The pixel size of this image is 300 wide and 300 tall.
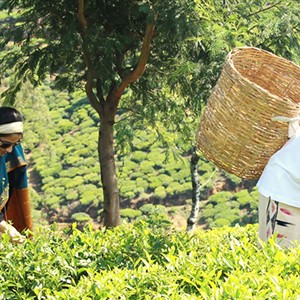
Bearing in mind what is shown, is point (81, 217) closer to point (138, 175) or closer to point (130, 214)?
point (130, 214)

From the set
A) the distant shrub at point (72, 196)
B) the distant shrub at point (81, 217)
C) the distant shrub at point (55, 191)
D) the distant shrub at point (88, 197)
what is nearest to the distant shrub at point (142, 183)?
the distant shrub at point (88, 197)

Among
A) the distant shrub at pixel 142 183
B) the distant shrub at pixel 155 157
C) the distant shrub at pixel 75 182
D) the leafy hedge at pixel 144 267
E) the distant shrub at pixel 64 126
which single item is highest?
the leafy hedge at pixel 144 267

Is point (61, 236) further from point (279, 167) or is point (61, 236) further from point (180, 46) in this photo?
point (180, 46)

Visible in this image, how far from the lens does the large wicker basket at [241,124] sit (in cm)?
307

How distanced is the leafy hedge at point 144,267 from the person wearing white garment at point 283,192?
11 cm

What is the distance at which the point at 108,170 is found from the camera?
6902 millimetres

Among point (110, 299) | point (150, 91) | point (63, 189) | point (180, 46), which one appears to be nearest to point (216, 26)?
point (180, 46)

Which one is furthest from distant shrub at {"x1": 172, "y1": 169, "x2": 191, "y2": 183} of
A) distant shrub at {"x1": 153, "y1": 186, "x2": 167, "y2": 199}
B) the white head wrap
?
the white head wrap

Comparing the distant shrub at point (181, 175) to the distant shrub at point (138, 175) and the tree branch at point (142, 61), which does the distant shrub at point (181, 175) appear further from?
the tree branch at point (142, 61)

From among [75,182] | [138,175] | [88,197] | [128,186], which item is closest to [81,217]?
[88,197]

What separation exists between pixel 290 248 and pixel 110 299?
90cm

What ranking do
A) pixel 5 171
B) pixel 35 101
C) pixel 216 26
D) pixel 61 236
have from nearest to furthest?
pixel 61 236
pixel 5 171
pixel 216 26
pixel 35 101

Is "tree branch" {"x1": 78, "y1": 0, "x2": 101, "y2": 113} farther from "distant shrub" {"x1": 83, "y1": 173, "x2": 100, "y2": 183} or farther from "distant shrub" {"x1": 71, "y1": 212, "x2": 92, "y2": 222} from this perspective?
"distant shrub" {"x1": 83, "y1": 173, "x2": 100, "y2": 183}

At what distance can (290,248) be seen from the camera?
291 centimetres
